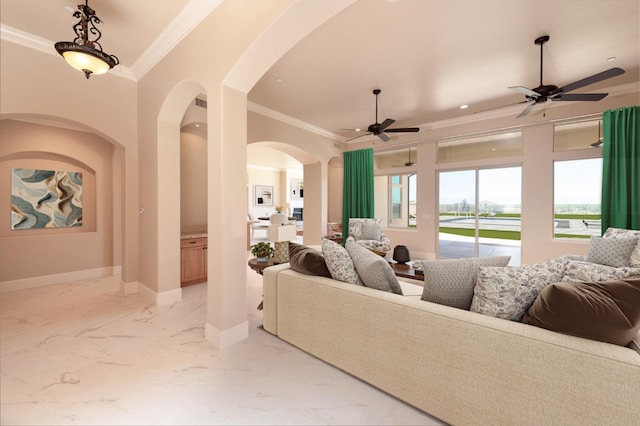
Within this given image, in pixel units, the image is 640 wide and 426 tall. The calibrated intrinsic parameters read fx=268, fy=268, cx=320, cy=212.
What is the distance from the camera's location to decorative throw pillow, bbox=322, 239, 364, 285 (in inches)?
84.0

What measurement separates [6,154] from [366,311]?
543 cm

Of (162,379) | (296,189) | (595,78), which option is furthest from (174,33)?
(296,189)

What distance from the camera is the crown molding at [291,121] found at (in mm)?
4875

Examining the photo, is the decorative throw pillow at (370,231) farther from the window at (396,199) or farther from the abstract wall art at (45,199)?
the abstract wall art at (45,199)

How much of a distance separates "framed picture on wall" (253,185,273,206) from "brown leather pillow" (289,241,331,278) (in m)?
8.51

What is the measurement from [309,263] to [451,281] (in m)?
1.14

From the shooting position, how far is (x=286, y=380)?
1944 millimetres

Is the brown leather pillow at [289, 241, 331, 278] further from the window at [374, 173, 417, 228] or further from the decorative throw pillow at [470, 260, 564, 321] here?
the window at [374, 173, 417, 228]

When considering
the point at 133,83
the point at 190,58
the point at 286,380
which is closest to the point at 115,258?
the point at 133,83

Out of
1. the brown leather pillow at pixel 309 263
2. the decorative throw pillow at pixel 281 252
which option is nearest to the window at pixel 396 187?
the decorative throw pillow at pixel 281 252

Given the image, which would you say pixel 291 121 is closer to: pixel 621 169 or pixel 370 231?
pixel 370 231

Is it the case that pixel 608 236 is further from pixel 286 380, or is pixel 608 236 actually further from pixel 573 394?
pixel 286 380

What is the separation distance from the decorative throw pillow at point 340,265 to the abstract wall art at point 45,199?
15.8ft

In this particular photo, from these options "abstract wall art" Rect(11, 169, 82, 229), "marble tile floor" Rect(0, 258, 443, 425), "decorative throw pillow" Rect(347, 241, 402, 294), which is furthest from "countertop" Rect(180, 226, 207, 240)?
"decorative throw pillow" Rect(347, 241, 402, 294)
